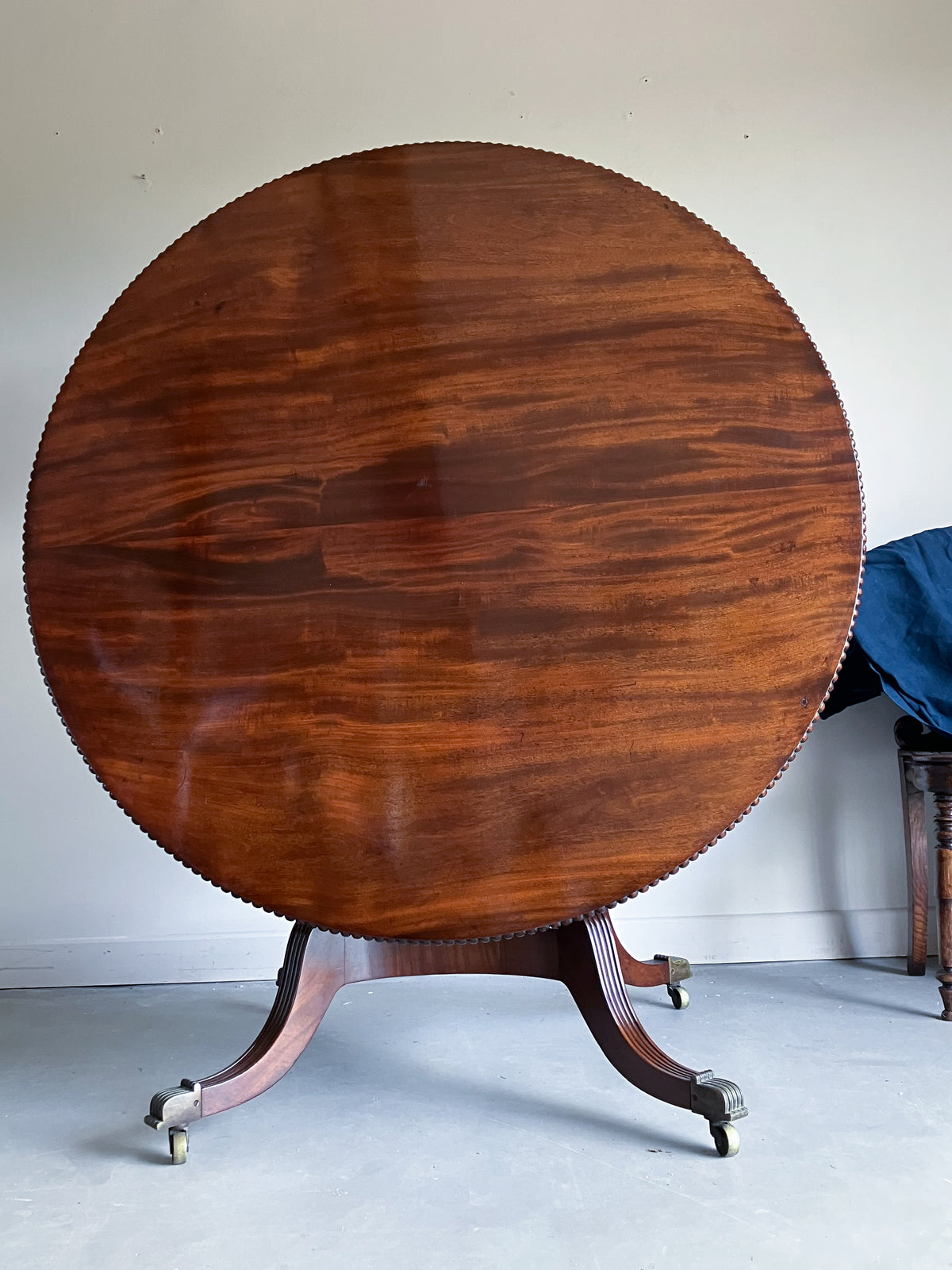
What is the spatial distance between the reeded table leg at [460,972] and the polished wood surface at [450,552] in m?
0.28

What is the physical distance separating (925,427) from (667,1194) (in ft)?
5.30

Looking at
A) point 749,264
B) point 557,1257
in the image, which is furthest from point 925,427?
point 557,1257

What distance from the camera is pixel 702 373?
129 centimetres

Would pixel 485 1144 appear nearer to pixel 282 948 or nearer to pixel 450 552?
pixel 450 552

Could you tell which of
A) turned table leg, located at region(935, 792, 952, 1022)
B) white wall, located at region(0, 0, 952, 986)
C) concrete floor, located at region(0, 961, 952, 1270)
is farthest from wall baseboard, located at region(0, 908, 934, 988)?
turned table leg, located at region(935, 792, 952, 1022)

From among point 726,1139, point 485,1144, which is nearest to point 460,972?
point 485,1144

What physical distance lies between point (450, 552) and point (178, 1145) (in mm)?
805

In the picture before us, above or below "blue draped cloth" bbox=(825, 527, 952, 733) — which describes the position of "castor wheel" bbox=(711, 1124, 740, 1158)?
below

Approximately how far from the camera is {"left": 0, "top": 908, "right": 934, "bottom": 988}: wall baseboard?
2.11 metres

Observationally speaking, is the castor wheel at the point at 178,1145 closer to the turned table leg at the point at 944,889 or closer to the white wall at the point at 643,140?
the white wall at the point at 643,140

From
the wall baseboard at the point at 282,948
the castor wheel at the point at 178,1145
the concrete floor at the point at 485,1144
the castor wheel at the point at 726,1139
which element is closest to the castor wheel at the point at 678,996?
the concrete floor at the point at 485,1144

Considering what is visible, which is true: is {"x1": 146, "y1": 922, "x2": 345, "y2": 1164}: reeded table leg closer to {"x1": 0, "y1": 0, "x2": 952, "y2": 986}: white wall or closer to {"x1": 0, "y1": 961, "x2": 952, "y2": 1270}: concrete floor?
{"x1": 0, "y1": 961, "x2": 952, "y2": 1270}: concrete floor

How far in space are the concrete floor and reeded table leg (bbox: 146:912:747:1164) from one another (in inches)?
2.2

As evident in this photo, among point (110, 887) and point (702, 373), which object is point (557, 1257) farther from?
point (110, 887)
